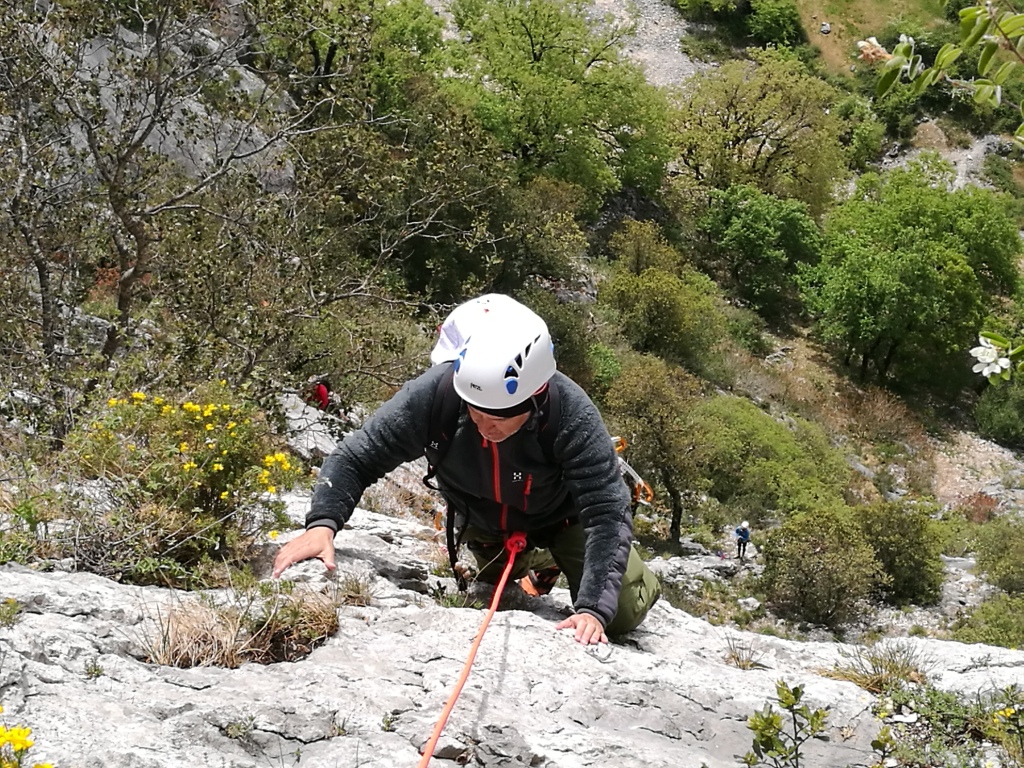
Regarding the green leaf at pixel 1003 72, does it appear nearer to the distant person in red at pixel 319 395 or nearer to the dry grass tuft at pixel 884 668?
the dry grass tuft at pixel 884 668

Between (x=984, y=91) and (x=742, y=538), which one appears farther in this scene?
(x=742, y=538)

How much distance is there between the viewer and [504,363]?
3.60 metres

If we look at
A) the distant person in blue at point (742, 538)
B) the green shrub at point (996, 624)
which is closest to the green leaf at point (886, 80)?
the green shrub at point (996, 624)

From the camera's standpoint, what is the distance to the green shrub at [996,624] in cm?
1978

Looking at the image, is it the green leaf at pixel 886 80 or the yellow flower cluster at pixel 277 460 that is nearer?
the green leaf at pixel 886 80

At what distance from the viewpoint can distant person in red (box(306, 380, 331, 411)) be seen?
356 inches

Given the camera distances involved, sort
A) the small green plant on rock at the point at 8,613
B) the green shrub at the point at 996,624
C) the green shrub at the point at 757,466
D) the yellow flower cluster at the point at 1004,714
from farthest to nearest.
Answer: the green shrub at the point at 757,466, the green shrub at the point at 996,624, the yellow flower cluster at the point at 1004,714, the small green plant on rock at the point at 8,613

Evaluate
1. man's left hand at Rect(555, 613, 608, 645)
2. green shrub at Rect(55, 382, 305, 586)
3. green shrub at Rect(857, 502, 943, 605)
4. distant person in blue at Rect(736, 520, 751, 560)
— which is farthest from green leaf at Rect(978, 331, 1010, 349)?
green shrub at Rect(857, 502, 943, 605)

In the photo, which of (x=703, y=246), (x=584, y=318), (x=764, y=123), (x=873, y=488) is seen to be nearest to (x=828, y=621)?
(x=873, y=488)

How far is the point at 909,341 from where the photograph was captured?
40.8 metres

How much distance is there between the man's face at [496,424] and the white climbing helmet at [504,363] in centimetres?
3

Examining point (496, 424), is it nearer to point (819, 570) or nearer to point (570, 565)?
point (570, 565)

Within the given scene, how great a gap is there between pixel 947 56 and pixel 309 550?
122 inches

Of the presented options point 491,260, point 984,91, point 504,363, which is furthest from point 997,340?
point 491,260
